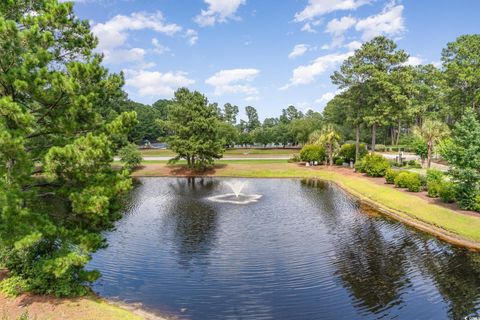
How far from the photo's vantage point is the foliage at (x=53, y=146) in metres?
12.9

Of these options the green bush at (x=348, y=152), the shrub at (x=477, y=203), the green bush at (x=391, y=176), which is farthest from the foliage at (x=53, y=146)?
the green bush at (x=348, y=152)

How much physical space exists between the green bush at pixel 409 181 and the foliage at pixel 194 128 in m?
28.5

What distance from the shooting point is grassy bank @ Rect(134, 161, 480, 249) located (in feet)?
84.3

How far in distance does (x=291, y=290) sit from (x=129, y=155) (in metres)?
50.0

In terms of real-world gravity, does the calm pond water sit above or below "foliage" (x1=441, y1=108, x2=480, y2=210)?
below

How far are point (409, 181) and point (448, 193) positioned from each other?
682cm

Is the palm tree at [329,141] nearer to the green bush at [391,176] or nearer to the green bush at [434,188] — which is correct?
the green bush at [391,176]

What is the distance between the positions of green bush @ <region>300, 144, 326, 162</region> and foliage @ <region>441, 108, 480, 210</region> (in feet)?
105

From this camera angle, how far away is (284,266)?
20453mm

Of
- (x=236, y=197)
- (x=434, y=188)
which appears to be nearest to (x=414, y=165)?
(x=434, y=188)

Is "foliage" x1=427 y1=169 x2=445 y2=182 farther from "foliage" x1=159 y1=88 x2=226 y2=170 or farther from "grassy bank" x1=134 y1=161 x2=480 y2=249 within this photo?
"foliage" x1=159 y1=88 x2=226 y2=170

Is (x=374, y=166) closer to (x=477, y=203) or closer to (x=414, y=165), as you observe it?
(x=414, y=165)

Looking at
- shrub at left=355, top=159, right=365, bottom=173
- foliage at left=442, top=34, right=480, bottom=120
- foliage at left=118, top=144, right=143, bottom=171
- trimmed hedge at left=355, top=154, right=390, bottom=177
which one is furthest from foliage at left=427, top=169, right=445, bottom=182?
foliage at left=118, top=144, right=143, bottom=171

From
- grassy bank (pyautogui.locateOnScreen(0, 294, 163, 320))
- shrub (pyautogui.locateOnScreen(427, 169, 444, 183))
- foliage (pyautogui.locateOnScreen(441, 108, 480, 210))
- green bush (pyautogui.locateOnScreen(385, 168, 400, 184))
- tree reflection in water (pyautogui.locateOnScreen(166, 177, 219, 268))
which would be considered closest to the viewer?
grassy bank (pyautogui.locateOnScreen(0, 294, 163, 320))
